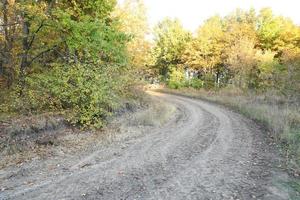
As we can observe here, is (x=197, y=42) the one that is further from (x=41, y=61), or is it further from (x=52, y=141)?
(x=52, y=141)

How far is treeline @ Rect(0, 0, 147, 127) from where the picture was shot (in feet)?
49.8

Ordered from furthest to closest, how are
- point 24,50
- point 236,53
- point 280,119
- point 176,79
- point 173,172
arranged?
point 176,79 < point 236,53 < point 24,50 < point 280,119 < point 173,172

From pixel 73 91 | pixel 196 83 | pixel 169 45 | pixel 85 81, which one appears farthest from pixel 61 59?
pixel 169 45

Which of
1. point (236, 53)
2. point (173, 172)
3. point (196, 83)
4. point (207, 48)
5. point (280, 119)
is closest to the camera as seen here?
point (173, 172)

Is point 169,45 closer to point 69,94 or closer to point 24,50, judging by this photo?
point 24,50

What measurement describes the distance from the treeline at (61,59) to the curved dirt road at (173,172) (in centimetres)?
296

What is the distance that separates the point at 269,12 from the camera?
4806 centimetres

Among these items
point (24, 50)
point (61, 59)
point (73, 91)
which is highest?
point (24, 50)

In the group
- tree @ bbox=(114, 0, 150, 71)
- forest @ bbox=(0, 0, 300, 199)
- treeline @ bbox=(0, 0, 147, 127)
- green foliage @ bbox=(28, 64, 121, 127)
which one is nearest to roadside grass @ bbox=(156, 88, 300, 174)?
forest @ bbox=(0, 0, 300, 199)

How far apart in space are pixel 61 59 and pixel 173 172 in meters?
11.5

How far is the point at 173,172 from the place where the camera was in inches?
387

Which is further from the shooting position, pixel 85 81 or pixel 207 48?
pixel 207 48

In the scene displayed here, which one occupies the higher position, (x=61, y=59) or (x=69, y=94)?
(x=61, y=59)

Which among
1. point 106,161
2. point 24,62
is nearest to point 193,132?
point 106,161
